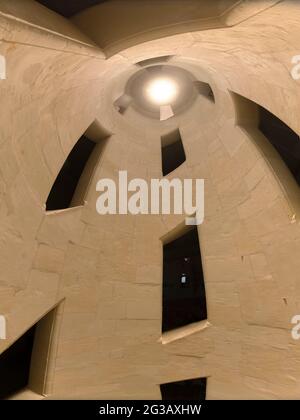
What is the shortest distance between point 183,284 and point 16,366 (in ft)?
13.4

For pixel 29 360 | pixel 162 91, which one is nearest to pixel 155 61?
pixel 162 91

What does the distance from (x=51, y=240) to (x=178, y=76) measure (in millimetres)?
3942

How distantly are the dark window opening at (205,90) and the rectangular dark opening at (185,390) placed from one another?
5.96 m

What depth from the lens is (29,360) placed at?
6.51m

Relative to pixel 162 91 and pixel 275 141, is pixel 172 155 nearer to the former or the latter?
pixel 162 91

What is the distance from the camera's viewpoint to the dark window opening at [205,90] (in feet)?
23.1

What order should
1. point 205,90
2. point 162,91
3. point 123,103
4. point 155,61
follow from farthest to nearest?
point 123,103 → point 162,91 → point 205,90 → point 155,61

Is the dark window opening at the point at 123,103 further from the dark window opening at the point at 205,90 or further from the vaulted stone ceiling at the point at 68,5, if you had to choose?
the vaulted stone ceiling at the point at 68,5

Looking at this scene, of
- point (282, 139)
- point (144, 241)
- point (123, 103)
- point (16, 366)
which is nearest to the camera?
point (16, 366)

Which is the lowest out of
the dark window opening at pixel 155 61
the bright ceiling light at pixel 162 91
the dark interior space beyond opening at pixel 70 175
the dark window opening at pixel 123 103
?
the dark interior space beyond opening at pixel 70 175

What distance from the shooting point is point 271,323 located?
21.1 feet

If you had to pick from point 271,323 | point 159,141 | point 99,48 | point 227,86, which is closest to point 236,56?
point 227,86

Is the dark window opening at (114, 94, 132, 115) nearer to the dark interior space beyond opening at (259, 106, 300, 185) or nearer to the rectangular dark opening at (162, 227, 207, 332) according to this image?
the dark interior space beyond opening at (259, 106, 300, 185)

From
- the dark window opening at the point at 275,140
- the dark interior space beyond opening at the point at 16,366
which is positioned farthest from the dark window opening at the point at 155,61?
the dark interior space beyond opening at the point at 16,366
